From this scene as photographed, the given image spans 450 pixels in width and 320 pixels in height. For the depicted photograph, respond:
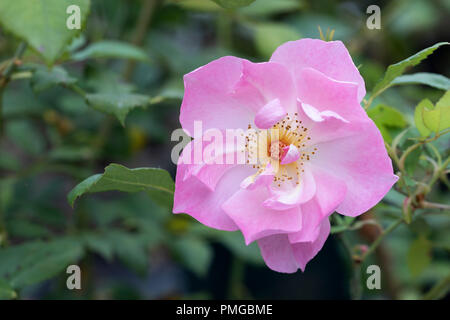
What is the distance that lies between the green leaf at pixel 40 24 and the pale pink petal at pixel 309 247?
0.94ft

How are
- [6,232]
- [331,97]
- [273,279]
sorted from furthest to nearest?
1. [273,279]
2. [6,232]
3. [331,97]

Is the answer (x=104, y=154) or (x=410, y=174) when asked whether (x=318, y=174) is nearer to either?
(x=410, y=174)

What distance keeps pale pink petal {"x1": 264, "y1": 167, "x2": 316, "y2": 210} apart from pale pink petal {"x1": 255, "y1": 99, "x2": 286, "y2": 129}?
0.21ft

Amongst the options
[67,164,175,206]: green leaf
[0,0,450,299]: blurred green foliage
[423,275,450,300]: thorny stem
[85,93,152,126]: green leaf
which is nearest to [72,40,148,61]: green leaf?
[0,0,450,299]: blurred green foliage

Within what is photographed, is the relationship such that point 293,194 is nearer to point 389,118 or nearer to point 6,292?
point 389,118

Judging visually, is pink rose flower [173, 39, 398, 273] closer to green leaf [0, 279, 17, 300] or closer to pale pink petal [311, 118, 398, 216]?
pale pink petal [311, 118, 398, 216]

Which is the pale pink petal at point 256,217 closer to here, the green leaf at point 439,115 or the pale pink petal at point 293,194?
the pale pink petal at point 293,194

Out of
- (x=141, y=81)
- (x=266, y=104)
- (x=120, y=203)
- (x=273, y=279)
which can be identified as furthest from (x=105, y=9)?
(x=273, y=279)

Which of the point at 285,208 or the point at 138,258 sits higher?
the point at 285,208

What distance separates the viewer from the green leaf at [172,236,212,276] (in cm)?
103

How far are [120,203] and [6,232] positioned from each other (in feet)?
1.04

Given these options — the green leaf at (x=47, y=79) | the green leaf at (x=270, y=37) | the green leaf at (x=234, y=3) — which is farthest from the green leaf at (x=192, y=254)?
the green leaf at (x=234, y=3)

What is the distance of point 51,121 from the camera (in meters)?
1.11

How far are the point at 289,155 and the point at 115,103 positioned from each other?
8.4 inches
